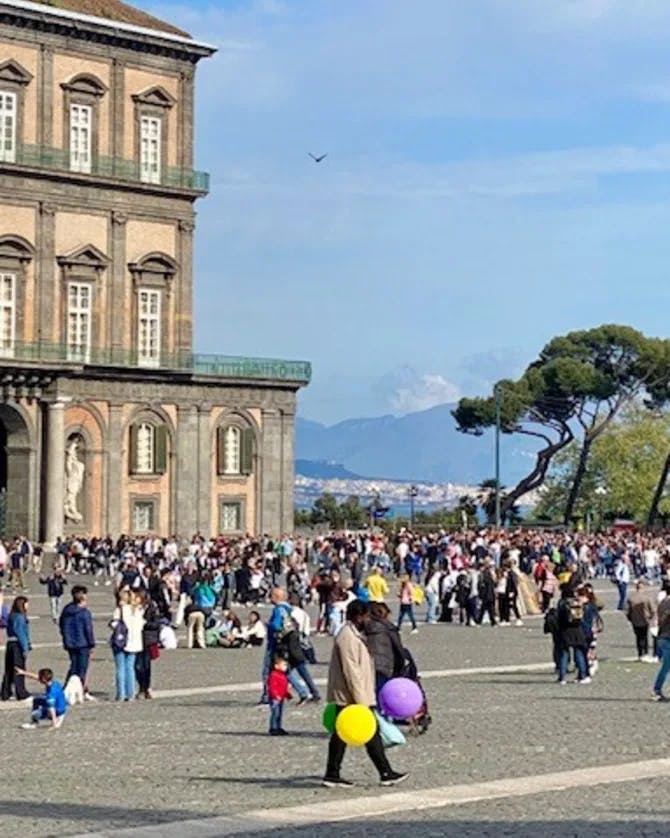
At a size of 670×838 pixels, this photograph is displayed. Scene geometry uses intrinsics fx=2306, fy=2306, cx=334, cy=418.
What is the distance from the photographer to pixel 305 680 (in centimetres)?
2684

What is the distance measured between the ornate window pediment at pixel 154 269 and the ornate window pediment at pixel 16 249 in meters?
4.16

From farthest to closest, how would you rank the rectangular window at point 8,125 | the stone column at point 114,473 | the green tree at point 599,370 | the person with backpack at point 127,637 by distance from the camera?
the green tree at point 599,370
the stone column at point 114,473
the rectangular window at point 8,125
the person with backpack at point 127,637

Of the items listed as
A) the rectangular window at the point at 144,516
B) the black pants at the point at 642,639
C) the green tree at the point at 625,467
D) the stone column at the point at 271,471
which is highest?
the green tree at the point at 625,467

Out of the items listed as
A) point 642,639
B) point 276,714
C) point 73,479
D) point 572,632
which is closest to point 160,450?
point 73,479

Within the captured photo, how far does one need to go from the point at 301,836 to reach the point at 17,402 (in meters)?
53.3

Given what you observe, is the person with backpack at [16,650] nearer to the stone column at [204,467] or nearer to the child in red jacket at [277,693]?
the child in red jacket at [277,693]

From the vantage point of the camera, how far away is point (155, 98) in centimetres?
7456

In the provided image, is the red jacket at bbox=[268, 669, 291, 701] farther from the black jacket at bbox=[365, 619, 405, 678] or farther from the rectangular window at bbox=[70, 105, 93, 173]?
the rectangular window at bbox=[70, 105, 93, 173]

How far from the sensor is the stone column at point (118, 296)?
238ft

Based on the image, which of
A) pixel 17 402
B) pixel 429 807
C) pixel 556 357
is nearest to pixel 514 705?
pixel 429 807

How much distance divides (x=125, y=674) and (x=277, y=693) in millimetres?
5517

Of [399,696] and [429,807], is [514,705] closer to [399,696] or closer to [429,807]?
[399,696]

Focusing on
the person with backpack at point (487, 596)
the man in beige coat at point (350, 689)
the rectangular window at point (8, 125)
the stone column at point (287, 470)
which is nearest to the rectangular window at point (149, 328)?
the stone column at point (287, 470)

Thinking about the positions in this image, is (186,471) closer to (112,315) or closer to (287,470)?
(287,470)
